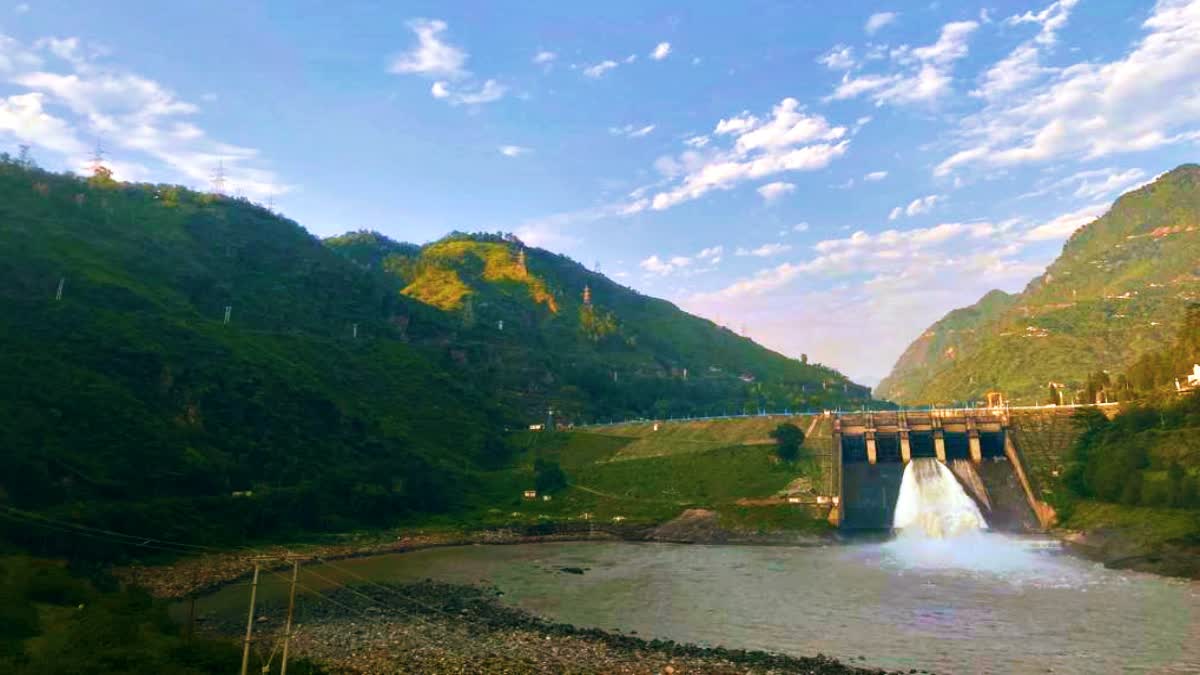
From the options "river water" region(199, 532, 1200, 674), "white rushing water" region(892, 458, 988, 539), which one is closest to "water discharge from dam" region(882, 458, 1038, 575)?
"white rushing water" region(892, 458, 988, 539)

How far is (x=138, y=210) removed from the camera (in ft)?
636

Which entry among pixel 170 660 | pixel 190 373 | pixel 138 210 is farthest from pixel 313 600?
pixel 138 210

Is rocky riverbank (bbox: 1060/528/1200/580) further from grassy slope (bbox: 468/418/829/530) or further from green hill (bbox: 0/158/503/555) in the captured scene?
green hill (bbox: 0/158/503/555)

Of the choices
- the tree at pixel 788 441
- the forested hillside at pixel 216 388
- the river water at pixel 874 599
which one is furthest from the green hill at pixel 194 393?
the tree at pixel 788 441

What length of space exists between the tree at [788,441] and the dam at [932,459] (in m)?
5.25

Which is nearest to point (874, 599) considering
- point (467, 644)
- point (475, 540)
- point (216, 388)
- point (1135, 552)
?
point (1135, 552)

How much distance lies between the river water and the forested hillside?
19975 mm

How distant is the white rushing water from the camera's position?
87.0m

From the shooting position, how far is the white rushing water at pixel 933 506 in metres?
→ 87.0

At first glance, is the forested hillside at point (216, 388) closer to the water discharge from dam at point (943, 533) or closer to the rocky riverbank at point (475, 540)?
the rocky riverbank at point (475, 540)

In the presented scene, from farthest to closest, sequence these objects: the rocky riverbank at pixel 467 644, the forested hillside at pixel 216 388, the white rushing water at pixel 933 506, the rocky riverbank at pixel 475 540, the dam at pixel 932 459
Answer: the dam at pixel 932 459, the white rushing water at pixel 933 506, the forested hillside at pixel 216 388, the rocky riverbank at pixel 475 540, the rocky riverbank at pixel 467 644

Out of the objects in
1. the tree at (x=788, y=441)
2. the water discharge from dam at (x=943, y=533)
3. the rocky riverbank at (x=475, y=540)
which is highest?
the tree at (x=788, y=441)

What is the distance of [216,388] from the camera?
340 ft

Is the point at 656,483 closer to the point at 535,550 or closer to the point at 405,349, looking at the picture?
the point at 535,550
